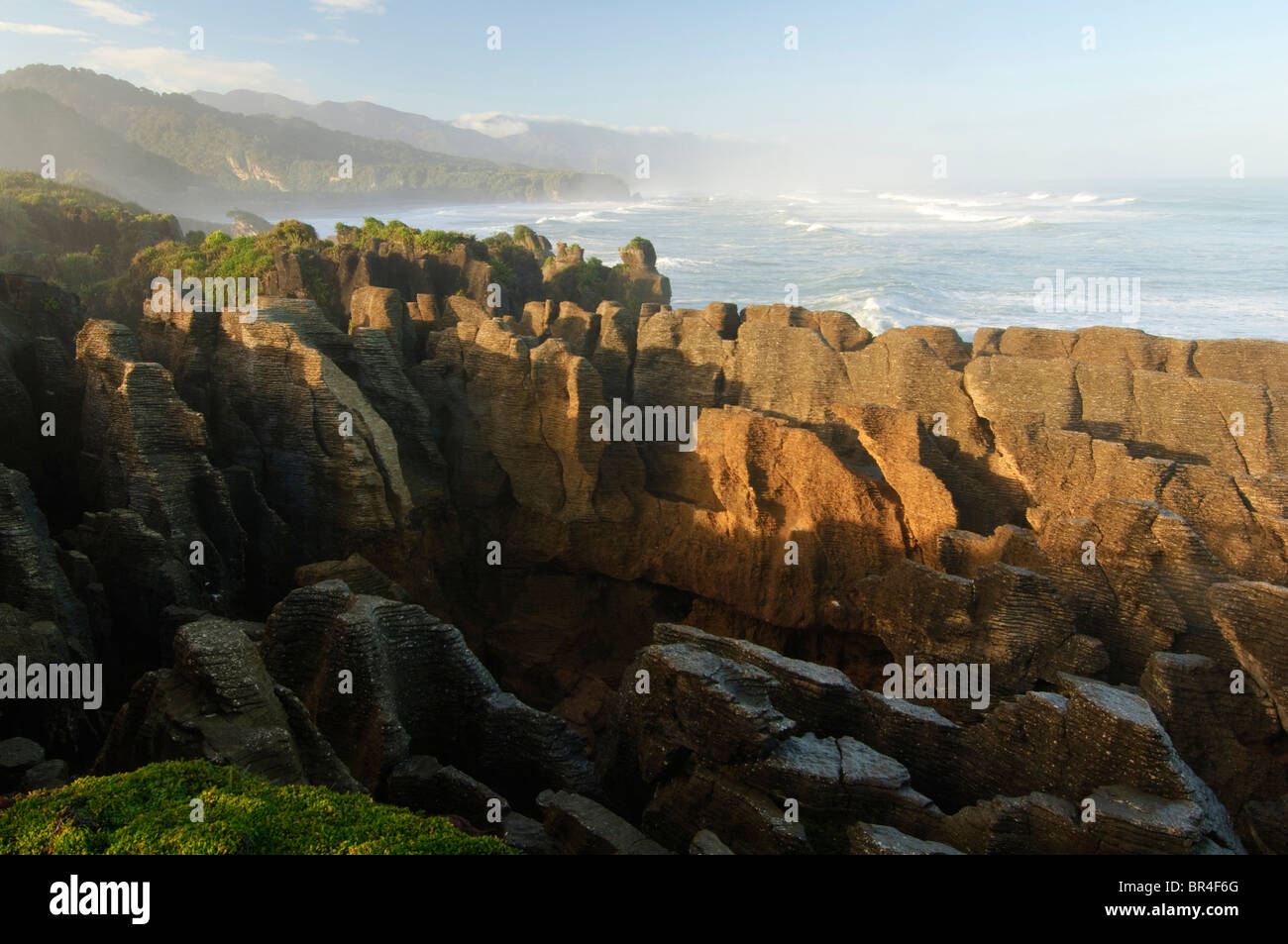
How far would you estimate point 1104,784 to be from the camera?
30.5ft

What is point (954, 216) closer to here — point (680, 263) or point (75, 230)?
point (680, 263)

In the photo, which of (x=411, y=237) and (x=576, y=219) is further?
(x=576, y=219)

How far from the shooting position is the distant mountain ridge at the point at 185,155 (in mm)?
102562

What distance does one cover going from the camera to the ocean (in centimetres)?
6438

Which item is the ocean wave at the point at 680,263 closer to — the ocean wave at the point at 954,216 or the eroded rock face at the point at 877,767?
the ocean wave at the point at 954,216

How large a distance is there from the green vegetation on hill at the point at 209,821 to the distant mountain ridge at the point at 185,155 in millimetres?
108694

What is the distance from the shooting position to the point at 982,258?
96250mm

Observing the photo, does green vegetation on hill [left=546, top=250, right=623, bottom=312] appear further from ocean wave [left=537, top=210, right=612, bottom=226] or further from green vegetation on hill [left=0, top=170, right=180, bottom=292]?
ocean wave [left=537, top=210, right=612, bottom=226]

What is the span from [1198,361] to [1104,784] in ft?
40.2

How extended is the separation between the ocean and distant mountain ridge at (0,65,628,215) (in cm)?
1912

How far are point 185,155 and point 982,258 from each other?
448 feet

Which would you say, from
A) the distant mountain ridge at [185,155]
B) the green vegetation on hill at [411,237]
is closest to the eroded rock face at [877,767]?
the green vegetation on hill at [411,237]

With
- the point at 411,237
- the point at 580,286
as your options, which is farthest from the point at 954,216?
the point at 411,237

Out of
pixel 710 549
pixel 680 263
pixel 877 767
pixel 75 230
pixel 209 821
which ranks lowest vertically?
pixel 877 767
